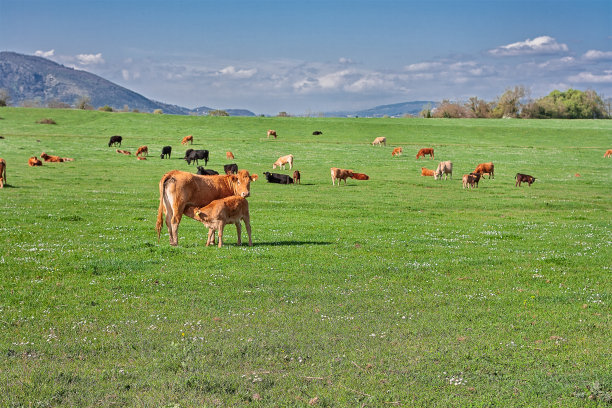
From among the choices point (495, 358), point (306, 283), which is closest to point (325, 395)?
point (495, 358)

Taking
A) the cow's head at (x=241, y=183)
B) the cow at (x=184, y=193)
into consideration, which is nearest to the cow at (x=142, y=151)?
the cow's head at (x=241, y=183)

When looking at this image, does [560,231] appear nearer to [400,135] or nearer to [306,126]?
[400,135]

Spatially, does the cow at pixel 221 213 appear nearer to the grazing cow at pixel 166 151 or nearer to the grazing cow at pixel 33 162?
the grazing cow at pixel 33 162

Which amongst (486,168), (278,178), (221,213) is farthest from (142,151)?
(221,213)

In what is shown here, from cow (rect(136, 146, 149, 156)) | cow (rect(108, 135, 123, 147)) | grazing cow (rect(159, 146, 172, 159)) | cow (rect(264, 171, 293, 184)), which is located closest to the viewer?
cow (rect(264, 171, 293, 184))

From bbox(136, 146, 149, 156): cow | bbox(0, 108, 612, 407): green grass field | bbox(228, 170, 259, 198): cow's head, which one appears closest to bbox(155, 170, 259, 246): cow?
bbox(228, 170, 259, 198): cow's head

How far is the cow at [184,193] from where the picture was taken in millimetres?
16766

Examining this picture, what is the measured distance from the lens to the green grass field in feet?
22.6

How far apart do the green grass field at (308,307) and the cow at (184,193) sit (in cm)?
89

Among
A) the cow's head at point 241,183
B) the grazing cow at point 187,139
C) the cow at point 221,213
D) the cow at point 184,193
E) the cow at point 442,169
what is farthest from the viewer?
the grazing cow at point 187,139

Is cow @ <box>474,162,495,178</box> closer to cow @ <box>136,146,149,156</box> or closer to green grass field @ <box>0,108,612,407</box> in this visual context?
green grass field @ <box>0,108,612,407</box>

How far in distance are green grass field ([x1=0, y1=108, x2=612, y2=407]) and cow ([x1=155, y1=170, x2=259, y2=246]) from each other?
→ 0.89 m

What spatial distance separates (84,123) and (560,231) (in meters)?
90.2

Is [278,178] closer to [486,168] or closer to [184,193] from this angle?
[486,168]
